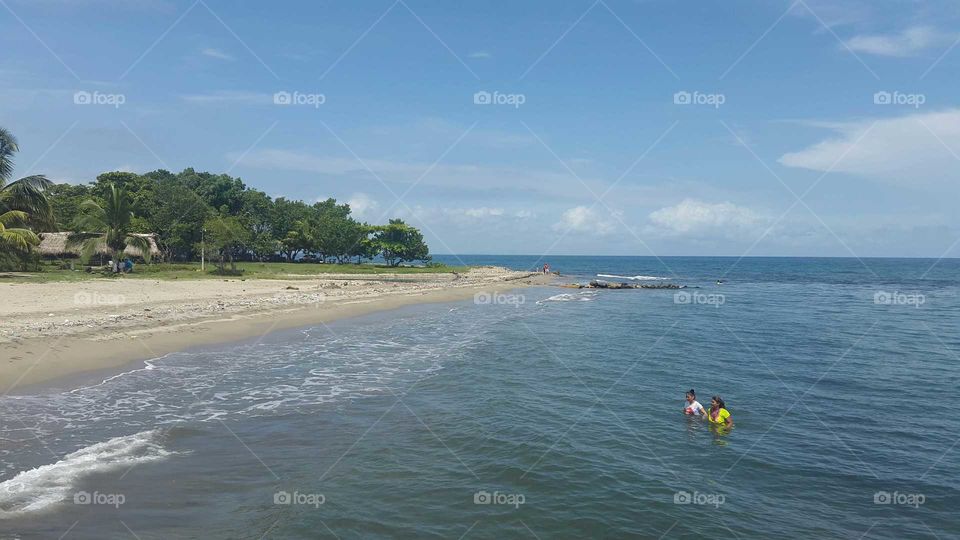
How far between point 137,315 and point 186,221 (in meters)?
48.5

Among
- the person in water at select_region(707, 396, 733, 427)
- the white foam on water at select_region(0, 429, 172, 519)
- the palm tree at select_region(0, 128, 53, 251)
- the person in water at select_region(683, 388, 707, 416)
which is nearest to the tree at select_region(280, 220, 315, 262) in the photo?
the palm tree at select_region(0, 128, 53, 251)

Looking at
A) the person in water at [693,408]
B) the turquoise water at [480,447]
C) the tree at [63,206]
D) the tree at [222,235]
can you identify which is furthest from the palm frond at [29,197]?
the person in water at [693,408]

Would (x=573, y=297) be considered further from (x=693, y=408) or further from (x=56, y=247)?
(x=56, y=247)

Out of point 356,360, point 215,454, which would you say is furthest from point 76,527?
point 356,360

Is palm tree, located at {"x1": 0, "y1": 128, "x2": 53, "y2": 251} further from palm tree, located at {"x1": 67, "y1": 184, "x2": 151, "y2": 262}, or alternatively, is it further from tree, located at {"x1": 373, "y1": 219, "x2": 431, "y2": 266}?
tree, located at {"x1": 373, "y1": 219, "x2": 431, "y2": 266}

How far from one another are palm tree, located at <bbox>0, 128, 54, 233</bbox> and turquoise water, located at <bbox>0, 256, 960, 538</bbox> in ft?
98.8

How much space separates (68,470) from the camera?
38.4 ft

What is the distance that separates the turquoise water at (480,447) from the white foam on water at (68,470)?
56mm

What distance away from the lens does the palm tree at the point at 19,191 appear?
44.3 metres

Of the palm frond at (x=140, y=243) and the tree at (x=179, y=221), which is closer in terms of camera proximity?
the palm frond at (x=140, y=243)

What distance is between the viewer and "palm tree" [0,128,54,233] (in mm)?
44281

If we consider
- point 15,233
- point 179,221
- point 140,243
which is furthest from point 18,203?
point 179,221

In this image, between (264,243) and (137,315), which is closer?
(137,315)

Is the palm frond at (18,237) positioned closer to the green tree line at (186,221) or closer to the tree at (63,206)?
the green tree line at (186,221)
